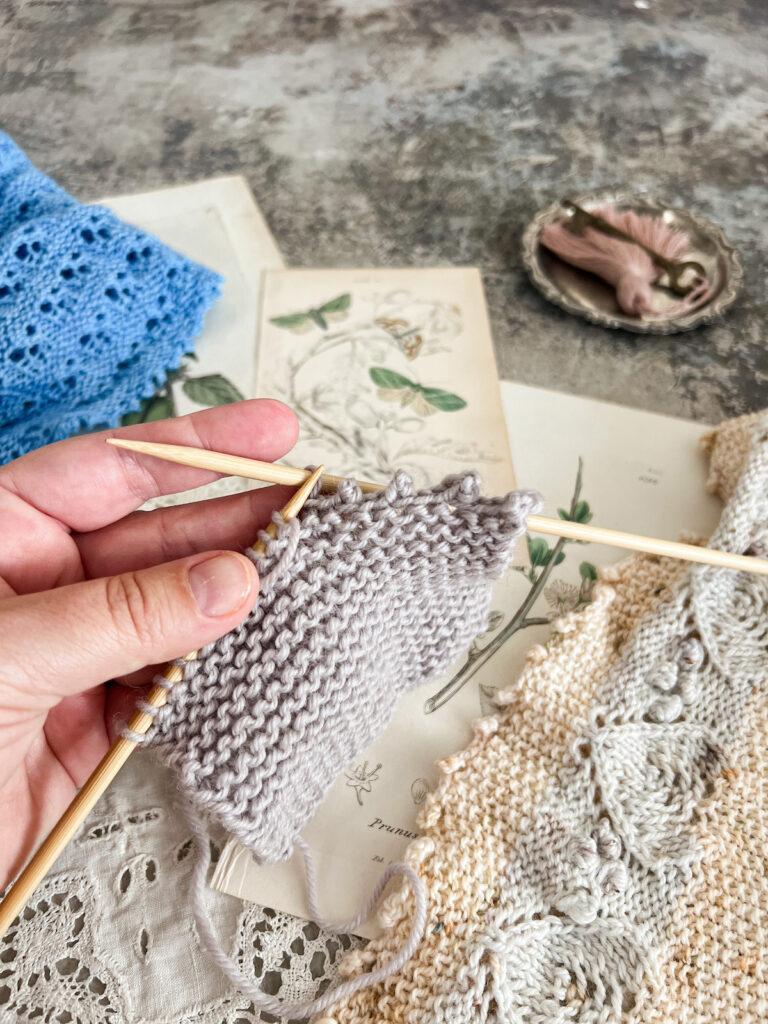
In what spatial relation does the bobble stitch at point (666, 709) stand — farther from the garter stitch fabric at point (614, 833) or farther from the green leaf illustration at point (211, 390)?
the green leaf illustration at point (211, 390)

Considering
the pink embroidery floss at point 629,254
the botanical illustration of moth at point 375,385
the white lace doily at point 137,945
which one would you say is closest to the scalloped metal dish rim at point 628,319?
the pink embroidery floss at point 629,254

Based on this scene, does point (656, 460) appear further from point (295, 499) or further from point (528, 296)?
point (295, 499)

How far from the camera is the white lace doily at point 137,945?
0.69 metres

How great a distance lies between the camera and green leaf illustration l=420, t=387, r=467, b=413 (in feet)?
3.58

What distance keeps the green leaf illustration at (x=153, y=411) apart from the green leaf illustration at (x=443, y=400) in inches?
14.6

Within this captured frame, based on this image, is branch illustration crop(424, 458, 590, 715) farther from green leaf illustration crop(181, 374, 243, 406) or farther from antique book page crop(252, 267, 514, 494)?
green leaf illustration crop(181, 374, 243, 406)

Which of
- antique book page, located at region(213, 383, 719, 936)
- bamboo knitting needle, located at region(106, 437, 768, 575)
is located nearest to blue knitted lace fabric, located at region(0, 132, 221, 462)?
bamboo knitting needle, located at region(106, 437, 768, 575)

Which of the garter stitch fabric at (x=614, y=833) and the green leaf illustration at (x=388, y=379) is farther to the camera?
the green leaf illustration at (x=388, y=379)

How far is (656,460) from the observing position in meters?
1.04

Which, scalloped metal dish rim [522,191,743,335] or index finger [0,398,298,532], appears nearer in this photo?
index finger [0,398,298,532]

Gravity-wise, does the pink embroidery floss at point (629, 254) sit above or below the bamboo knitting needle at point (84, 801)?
below

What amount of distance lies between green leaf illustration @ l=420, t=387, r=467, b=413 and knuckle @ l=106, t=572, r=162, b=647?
588 mm

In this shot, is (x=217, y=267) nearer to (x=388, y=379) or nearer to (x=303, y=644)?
(x=388, y=379)

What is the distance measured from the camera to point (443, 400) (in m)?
1.10
